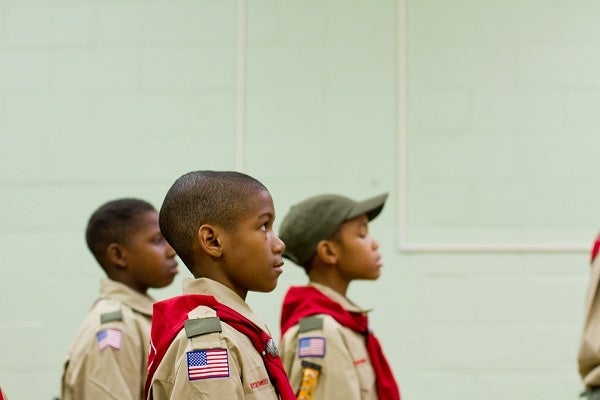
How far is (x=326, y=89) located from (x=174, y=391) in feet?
9.10

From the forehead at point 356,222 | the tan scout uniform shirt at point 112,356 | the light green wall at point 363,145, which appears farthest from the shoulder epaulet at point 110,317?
the light green wall at point 363,145

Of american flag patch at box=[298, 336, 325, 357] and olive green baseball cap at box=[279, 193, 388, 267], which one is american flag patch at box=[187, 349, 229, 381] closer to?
american flag patch at box=[298, 336, 325, 357]

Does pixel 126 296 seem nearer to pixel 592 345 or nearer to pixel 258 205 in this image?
pixel 258 205

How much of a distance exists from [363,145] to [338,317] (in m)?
1.56

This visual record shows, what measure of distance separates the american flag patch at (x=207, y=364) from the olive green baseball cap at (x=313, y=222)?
1288 millimetres

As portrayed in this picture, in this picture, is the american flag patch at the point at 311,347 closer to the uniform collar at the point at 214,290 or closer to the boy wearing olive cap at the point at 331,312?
the boy wearing olive cap at the point at 331,312

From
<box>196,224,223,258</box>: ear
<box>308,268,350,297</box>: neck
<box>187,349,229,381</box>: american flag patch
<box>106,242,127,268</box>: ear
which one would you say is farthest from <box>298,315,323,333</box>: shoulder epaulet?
<box>187,349,229,381</box>: american flag patch

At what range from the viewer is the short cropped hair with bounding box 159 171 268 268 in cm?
199

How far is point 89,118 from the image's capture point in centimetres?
450

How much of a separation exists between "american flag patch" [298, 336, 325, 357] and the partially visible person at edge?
2.57 feet

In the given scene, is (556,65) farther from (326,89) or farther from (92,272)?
(92,272)

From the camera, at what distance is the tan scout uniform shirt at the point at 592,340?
2385mm

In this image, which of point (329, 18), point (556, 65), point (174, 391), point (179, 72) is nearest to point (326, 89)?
point (329, 18)

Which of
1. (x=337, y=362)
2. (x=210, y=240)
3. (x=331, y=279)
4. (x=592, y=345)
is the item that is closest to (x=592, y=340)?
(x=592, y=345)
